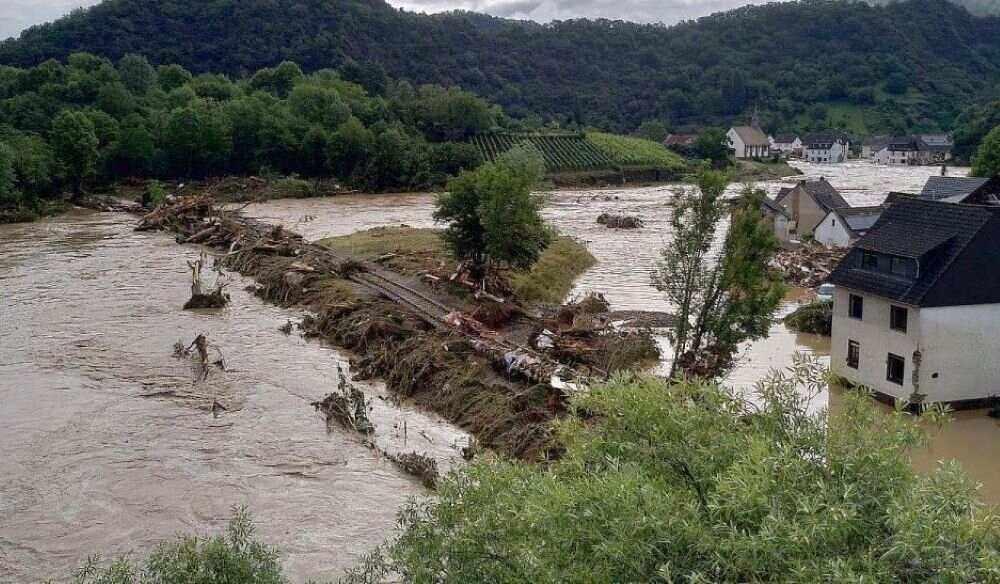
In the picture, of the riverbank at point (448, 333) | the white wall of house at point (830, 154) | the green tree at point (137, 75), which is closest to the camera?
the riverbank at point (448, 333)

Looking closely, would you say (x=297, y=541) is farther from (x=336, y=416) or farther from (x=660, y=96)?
(x=660, y=96)

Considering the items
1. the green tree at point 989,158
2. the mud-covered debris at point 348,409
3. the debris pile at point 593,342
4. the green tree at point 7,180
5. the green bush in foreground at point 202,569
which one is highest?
the green tree at point 7,180

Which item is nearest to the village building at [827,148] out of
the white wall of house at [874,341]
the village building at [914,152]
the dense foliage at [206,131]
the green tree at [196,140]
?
the village building at [914,152]

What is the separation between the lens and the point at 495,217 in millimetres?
29344

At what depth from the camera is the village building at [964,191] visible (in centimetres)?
3023

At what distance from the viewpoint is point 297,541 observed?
15.3m

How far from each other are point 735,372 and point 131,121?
68013mm

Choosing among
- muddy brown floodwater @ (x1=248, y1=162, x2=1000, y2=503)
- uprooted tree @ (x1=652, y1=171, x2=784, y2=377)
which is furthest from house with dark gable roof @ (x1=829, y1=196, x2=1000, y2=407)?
uprooted tree @ (x1=652, y1=171, x2=784, y2=377)

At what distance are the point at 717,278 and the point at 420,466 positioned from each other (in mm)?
8363

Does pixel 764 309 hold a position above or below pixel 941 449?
above

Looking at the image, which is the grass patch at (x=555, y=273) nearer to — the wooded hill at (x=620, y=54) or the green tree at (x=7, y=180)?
the green tree at (x=7, y=180)

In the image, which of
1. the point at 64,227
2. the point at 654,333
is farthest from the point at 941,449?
the point at 64,227

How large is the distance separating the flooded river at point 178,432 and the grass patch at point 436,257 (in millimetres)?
1790

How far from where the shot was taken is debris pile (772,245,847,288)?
38.2m
